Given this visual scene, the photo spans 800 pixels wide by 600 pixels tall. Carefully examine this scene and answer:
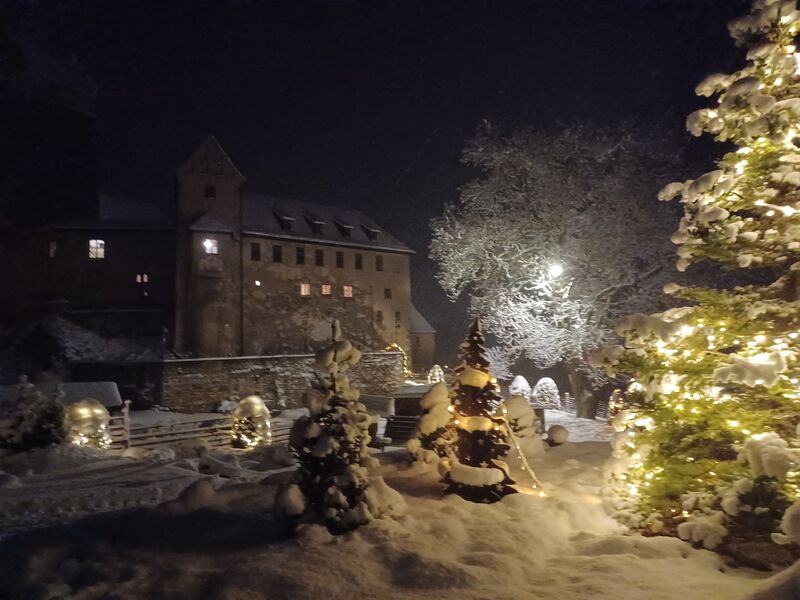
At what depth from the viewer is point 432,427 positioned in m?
10.8

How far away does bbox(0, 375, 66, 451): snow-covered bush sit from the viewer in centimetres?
1412

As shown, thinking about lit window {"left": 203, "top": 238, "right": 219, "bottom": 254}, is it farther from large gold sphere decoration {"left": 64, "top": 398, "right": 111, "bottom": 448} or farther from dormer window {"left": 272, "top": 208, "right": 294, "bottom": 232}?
large gold sphere decoration {"left": 64, "top": 398, "right": 111, "bottom": 448}

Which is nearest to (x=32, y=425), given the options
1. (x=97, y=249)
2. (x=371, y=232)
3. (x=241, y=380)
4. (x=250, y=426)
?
(x=250, y=426)

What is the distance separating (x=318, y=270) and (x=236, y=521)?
36832 millimetres

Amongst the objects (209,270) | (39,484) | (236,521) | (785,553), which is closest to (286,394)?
(209,270)

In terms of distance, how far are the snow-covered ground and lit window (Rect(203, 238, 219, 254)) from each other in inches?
1259

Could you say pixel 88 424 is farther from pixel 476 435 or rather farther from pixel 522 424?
pixel 476 435

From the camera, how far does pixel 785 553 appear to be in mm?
6012

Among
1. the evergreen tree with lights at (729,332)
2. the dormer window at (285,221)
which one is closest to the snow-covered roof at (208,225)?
the dormer window at (285,221)

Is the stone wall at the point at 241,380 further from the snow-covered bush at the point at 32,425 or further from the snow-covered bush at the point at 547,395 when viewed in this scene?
the snow-covered bush at the point at 32,425

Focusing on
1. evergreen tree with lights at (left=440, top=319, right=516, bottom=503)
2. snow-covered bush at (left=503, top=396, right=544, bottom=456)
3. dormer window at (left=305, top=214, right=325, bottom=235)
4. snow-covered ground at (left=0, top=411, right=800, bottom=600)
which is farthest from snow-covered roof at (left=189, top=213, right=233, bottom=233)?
snow-covered ground at (left=0, top=411, right=800, bottom=600)

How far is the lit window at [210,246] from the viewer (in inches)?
1515

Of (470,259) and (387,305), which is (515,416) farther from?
(387,305)

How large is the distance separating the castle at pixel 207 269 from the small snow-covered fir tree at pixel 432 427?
98.6ft
